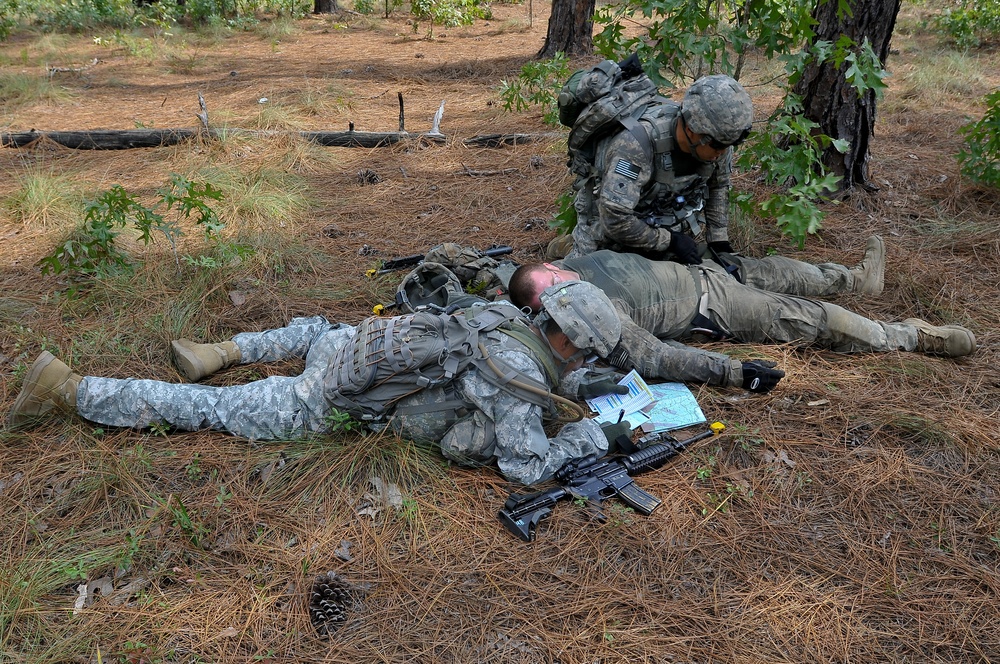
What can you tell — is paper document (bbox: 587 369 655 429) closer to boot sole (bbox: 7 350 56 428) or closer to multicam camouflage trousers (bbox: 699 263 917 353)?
multicam camouflage trousers (bbox: 699 263 917 353)

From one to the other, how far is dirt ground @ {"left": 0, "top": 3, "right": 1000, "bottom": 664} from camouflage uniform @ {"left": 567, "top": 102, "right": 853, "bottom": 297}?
1.28ft

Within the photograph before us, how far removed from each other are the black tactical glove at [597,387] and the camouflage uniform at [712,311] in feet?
0.65

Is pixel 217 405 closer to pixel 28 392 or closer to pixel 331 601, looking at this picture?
pixel 28 392

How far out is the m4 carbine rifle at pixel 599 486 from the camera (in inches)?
119

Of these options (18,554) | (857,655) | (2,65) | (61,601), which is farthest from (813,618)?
(2,65)

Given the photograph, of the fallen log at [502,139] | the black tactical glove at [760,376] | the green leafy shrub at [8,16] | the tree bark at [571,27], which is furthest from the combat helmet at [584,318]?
the green leafy shrub at [8,16]

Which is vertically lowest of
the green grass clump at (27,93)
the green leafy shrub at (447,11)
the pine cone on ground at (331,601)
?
the pine cone on ground at (331,601)

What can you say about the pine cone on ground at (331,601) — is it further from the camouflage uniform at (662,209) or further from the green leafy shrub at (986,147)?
the green leafy shrub at (986,147)

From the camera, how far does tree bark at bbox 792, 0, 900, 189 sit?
200 inches

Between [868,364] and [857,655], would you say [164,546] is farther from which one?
[868,364]

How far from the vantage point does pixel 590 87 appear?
441 centimetres

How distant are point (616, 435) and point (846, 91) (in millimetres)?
3798

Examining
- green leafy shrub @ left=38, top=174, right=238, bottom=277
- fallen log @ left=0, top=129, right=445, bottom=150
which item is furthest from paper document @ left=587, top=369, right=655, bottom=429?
fallen log @ left=0, top=129, right=445, bottom=150

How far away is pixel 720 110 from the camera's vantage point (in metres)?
3.96
